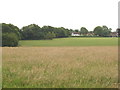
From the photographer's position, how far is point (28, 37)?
331 ft

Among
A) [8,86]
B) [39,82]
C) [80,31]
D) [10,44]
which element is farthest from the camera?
[80,31]

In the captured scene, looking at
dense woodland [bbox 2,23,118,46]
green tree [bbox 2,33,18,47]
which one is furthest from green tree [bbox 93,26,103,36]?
green tree [bbox 2,33,18,47]

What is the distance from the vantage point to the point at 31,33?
99.2 meters

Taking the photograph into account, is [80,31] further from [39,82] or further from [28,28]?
[39,82]

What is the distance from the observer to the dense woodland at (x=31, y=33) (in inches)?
2349

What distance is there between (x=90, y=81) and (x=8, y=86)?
2.78 meters

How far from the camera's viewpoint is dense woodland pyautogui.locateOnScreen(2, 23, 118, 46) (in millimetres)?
59656

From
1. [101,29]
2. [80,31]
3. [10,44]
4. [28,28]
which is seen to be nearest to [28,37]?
[28,28]

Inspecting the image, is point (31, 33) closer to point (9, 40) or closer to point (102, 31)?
point (9, 40)

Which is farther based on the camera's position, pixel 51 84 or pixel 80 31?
pixel 80 31

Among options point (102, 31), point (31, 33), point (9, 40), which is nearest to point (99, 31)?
point (102, 31)

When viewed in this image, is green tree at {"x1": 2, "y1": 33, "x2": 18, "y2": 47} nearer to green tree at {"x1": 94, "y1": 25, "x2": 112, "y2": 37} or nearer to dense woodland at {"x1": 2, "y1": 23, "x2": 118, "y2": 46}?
dense woodland at {"x1": 2, "y1": 23, "x2": 118, "y2": 46}

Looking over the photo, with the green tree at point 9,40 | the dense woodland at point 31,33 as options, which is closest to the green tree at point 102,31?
the dense woodland at point 31,33

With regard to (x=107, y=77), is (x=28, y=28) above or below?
above
